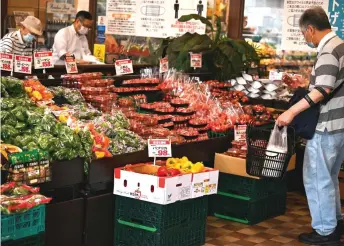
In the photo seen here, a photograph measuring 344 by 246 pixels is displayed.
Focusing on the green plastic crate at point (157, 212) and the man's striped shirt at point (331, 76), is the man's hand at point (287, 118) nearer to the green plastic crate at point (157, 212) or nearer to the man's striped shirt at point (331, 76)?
the man's striped shirt at point (331, 76)

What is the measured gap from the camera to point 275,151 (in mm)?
5461

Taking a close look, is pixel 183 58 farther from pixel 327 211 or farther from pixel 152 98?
pixel 327 211

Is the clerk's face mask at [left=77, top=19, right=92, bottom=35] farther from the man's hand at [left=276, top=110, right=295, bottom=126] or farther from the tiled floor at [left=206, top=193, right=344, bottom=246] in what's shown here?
the man's hand at [left=276, top=110, right=295, bottom=126]

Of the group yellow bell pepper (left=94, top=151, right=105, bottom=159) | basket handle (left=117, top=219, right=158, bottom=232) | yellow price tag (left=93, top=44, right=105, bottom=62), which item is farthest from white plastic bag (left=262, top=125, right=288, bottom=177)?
yellow price tag (left=93, top=44, right=105, bottom=62)

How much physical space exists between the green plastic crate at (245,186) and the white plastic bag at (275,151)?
510mm

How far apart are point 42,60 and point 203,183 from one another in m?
1.91

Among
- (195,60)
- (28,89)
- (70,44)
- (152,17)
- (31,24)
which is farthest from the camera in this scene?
(152,17)

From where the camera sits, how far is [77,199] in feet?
15.7

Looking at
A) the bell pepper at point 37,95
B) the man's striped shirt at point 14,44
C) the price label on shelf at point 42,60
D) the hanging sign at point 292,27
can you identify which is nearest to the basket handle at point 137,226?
the bell pepper at point 37,95

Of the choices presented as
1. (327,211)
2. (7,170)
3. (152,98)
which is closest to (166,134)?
(152,98)

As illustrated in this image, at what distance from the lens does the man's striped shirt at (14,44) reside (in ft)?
23.7

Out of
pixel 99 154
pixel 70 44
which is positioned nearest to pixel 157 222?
pixel 99 154

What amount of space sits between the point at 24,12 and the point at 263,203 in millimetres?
5910

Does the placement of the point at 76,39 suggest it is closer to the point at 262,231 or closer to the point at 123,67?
the point at 123,67
